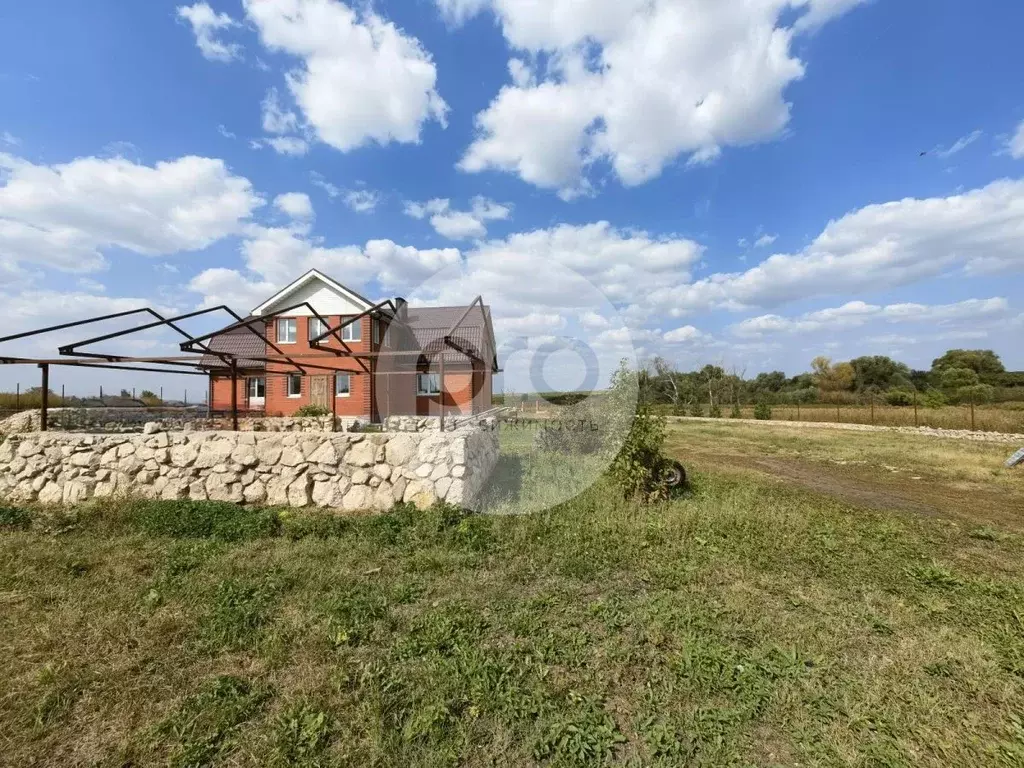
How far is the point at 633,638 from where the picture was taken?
3100mm

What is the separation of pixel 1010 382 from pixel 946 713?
4745cm

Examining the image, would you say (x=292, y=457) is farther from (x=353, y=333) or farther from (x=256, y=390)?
(x=256, y=390)

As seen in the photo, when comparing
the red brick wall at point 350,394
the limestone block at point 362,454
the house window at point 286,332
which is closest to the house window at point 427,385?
the red brick wall at point 350,394

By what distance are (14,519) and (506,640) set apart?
654 cm

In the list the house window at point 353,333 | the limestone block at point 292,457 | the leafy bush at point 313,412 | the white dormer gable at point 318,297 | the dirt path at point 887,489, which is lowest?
the dirt path at point 887,489

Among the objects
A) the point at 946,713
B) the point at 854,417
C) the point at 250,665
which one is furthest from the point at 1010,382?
the point at 250,665

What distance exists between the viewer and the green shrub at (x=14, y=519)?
546cm

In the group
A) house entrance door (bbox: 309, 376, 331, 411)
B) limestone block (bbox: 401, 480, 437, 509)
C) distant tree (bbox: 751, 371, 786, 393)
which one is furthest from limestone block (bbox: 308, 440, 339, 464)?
distant tree (bbox: 751, 371, 786, 393)

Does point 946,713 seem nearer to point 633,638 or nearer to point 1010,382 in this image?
point 633,638

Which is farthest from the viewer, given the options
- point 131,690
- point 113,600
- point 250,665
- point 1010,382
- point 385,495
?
point 1010,382

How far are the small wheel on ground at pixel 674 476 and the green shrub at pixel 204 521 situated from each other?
18.2ft

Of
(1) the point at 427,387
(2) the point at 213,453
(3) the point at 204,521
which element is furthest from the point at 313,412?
(3) the point at 204,521

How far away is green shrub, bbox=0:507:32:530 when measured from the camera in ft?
17.9

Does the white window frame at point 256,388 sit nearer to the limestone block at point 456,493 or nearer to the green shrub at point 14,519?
the green shrub at point 14,519
